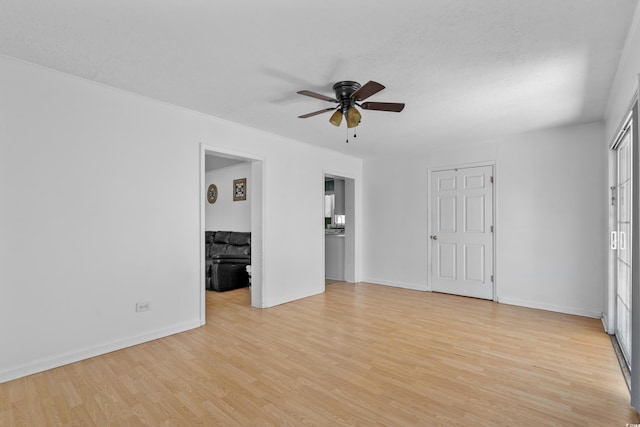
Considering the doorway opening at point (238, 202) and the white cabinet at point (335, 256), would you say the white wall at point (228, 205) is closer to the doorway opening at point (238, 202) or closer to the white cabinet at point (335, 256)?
the doorway opening at point (238, 202)

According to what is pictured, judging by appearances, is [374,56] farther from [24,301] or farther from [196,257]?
[24,301]

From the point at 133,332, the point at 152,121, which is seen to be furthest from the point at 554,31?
the point at 133,332

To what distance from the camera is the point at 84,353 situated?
2.84 metres

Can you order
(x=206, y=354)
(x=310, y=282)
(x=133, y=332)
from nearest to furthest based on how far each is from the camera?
(x=206, y=354), (x=133, y=332), (x=310, y=282)

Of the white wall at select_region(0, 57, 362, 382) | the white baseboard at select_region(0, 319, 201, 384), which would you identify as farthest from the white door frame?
the white baseboard at select_region(0, 319, 201, 384)

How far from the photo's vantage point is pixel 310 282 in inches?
206

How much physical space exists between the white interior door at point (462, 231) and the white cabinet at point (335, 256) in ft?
5.79

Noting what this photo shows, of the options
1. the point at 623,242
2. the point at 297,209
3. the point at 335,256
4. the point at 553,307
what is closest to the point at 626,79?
the point at 623,242

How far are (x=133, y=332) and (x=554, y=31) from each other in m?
4.10

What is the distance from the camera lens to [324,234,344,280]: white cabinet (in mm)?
6613

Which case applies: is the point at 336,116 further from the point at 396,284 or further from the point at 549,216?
the point at 396,284

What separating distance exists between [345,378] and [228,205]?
17.9 ft

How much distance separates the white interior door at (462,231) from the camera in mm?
5008

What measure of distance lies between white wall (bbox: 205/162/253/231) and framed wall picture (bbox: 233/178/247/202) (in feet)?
0.22
